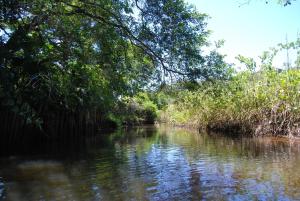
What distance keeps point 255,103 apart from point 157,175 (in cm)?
1315

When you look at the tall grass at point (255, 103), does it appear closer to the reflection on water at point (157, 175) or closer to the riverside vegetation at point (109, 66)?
the riverside vegetation at point (109, 66)

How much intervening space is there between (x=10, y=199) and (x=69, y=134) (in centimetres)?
1567

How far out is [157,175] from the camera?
33.1 feet

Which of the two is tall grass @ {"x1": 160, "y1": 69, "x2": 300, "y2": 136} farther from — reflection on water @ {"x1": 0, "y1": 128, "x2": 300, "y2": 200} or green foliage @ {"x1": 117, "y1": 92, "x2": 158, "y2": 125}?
green foliage @ {"x1": 117, "y1": 92, "x2": 158, "y2": 125}

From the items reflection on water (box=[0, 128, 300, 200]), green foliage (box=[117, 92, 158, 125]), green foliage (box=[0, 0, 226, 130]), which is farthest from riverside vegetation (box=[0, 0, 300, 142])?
green foliage (box=[117, 92, 158, 125])

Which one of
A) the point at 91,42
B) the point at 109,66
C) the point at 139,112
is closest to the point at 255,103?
the point at 109,66

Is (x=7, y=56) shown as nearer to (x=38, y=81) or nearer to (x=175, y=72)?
(x=38, y=81)

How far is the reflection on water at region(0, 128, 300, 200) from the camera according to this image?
8.02 meters

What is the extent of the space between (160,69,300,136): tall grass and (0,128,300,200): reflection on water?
415 centimetres

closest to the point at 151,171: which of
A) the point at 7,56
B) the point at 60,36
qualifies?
the point at 7,56

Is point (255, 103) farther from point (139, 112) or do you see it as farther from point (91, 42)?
point (139, 112)

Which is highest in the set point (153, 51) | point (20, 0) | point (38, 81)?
point (20, 0)

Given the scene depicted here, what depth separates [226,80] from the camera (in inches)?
682

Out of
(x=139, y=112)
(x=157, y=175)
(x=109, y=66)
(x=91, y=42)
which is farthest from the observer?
(x=139, y=112)
